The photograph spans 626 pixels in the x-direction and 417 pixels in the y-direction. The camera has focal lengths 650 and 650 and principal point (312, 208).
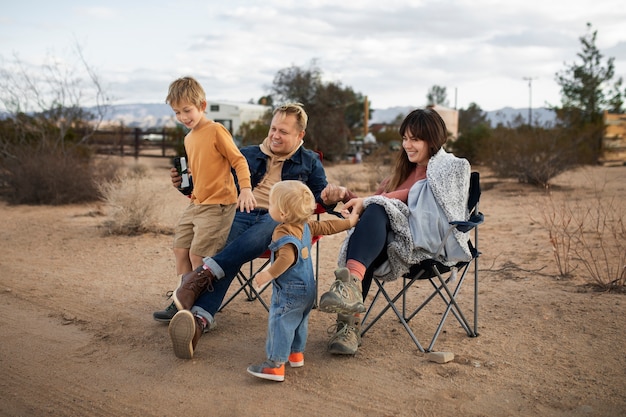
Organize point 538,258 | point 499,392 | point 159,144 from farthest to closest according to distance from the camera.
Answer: point 159,144 → point 538,258 → point 499,392

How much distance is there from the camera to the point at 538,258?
18.1 ft

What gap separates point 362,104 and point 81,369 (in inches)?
1307

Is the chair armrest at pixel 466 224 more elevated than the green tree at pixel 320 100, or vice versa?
the green tree at pixel 320 100

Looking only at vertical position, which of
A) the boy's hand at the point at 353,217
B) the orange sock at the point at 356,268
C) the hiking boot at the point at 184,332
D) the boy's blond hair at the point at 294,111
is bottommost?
the hiking boot at the point at 184,332

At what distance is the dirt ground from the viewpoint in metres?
2.63

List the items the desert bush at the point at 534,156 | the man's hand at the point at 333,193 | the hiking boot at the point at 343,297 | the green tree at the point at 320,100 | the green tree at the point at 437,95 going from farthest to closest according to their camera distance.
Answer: the green tree at the point at 437,95 → the green tree at the point at 320,100 → the desert bush at the point at 534,156 → the man's hand at the point at 333,193 → the hiking boot at the point at 343,297

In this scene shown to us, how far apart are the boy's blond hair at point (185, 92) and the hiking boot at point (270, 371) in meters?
1.50

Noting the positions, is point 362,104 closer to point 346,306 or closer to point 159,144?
point 159,144

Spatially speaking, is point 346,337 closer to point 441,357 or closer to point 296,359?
point 296,359

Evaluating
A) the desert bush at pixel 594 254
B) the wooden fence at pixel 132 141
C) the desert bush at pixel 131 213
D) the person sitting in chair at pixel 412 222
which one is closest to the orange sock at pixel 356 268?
the person sitting in chair at pixel 412 222

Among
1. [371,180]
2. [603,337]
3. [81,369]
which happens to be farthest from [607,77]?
[81,369]

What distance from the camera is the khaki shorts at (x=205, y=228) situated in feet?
11.6

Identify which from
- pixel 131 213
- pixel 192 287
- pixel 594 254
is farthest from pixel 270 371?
pixel 131 213

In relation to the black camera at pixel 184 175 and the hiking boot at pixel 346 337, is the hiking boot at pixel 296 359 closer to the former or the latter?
the hiking boot at pixel 346 337
